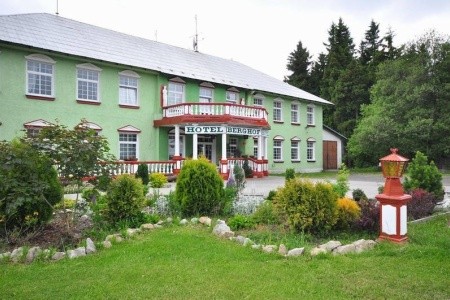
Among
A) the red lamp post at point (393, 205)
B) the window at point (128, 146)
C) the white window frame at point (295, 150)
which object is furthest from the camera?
the white window frame at point (295, 150)

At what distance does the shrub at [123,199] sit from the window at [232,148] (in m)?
17.3

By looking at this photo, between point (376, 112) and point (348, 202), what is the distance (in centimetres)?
2743

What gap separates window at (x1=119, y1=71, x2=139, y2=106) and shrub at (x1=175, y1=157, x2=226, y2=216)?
12229 mm

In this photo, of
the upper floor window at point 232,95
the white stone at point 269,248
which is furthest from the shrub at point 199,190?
the upper floor window at point 232,95

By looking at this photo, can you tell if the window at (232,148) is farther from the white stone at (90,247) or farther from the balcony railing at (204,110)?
the white stone at (90,247)

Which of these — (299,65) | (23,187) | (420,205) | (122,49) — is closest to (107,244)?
(23,187)

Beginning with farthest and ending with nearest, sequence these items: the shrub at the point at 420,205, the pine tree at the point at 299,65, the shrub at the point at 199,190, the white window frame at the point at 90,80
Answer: the pine tree at the point at 299,65 → the white window frame at the point at 90,80 → the shrub at the point at 199,190 → the shrub at the point at 420,205

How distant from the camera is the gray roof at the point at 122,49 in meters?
17.3

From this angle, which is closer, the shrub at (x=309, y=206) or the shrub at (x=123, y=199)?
the shrub at (x=309, y=206)

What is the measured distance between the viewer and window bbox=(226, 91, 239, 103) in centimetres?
2484

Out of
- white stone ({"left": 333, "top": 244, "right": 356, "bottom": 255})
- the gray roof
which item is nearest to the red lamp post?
white stone ({"left": 333, "top": 244, "right": 356, "bottom": 255})

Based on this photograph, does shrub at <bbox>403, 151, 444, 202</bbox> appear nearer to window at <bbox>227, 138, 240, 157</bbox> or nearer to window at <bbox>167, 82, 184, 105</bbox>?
window at <bbox>167, 82, 184, 105</bbox>

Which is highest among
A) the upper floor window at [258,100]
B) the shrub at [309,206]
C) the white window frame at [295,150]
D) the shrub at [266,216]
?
the upper floor window at [258,100]

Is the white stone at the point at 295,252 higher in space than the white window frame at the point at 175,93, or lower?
lower
